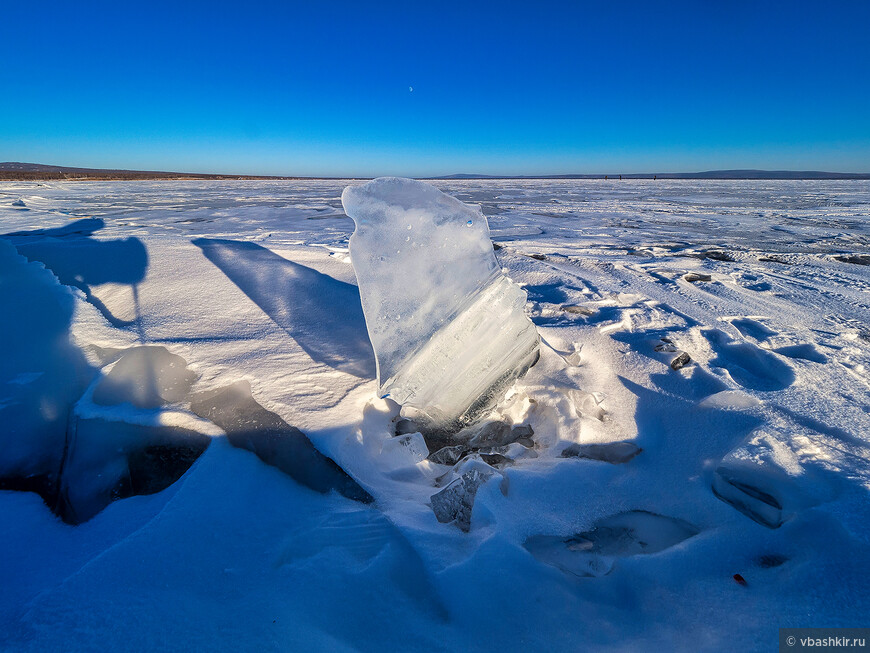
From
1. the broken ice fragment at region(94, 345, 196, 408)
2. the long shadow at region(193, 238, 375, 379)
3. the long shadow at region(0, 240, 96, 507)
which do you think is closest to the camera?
the long shadow at region(0, 240, 96, 507)

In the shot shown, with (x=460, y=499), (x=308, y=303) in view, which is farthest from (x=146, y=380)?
(x=460, y=499)

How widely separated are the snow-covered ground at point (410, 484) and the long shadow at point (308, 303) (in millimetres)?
29

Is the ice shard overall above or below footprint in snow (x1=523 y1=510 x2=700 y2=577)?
above

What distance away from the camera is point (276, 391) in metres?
1.87

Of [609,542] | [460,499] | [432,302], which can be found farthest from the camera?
[432,302]

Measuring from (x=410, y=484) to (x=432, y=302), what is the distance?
74 cm

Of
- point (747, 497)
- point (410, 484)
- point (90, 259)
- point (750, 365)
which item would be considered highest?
point (90, 259)

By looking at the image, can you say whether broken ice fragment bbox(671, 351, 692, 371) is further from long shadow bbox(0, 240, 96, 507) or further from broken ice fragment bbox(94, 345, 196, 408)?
long shadow bbox(0, 240, 96, 507)

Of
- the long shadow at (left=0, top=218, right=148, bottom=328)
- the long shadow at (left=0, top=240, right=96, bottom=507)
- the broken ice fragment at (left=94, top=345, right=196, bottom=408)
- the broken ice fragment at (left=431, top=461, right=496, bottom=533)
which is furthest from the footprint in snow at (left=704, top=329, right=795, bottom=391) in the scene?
the long shadow at (left=0, top=218, right=148, bottom=328)

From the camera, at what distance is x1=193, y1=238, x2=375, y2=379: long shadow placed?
2221mm

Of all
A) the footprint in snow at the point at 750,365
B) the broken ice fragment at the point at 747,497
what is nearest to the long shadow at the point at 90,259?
the broken ice fragment at the point at 747,497

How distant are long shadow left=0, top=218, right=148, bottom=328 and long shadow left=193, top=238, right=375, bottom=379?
0.62 m

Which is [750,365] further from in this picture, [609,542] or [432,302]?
[432,302]

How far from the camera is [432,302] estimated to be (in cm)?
174
